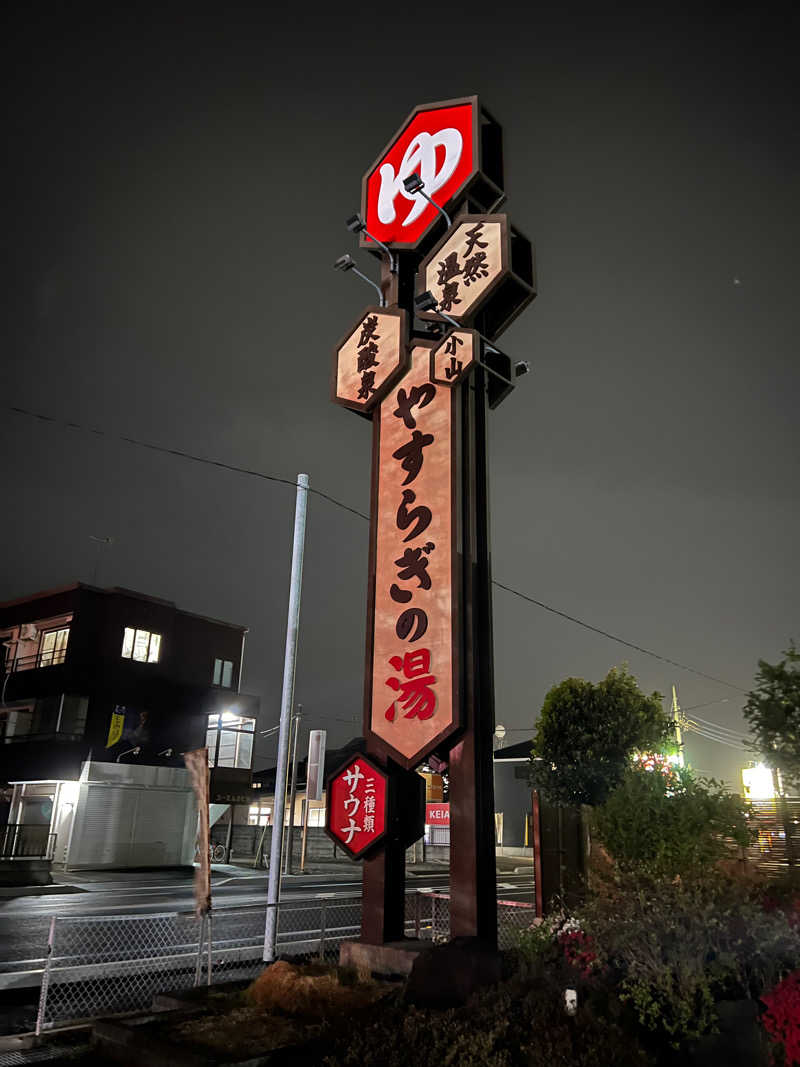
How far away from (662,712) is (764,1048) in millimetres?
18992

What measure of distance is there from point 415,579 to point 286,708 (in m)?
4.26

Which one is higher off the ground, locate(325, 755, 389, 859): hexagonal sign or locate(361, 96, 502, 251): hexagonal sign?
locate(361, 96, 502, 251): hexagonal sign

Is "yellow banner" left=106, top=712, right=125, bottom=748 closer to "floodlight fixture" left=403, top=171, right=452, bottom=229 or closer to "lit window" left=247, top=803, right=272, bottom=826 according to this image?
"lit window" left=247, top=803, right=272, bottom=826

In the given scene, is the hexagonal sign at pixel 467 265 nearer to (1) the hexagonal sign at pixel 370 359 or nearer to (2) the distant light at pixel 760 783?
(1) the hexagonal sign at pixel 370 359

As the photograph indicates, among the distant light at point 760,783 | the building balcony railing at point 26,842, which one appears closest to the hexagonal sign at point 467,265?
the building balcony railing at point 26,842

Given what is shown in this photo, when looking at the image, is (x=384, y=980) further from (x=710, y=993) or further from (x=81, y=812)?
(x=81, y=812)

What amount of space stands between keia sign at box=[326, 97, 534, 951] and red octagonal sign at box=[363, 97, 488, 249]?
0.12 ft

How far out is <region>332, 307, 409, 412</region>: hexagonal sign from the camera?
1325cm

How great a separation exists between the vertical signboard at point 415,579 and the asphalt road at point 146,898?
727 cm

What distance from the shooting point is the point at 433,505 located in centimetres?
1161

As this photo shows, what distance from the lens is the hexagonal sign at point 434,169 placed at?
14117 millimetres

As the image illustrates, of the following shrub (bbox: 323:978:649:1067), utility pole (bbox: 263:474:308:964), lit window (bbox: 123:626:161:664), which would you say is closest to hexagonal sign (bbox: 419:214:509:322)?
utility pole (bbox: 263:474:308:964)

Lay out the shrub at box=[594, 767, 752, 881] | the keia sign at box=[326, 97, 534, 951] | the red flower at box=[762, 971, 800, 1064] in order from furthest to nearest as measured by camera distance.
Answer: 1. the keia sign at box=[326, 97, 534, 951]
2. the shrub at box=[594, 767, 752, 881]
3. the red flower at box=[762, 971, 800, 1064]

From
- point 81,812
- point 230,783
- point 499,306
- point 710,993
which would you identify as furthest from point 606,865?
point 230,783
